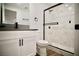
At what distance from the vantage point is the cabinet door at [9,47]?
3.48 ft

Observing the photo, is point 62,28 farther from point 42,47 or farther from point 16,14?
point 16,14

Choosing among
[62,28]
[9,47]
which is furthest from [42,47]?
[9,47]

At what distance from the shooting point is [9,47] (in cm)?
113

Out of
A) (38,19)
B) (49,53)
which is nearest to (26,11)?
(38,19)

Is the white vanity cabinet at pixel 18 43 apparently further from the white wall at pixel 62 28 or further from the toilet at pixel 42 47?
the white wall at pixel 62 28

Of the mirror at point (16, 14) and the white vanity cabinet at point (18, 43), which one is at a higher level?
the mirror at point (16, 14)

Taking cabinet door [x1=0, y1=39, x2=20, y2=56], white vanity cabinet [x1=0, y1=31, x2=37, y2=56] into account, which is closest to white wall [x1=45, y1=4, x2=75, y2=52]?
white vanity cabinet [x1=0, y1=31, x2=37, y2=56]

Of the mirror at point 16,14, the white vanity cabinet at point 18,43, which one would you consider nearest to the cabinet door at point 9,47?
the white vanity cabinet at point 18,43

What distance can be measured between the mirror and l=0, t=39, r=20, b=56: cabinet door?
0.30 metres

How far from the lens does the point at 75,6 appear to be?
3.36 ft

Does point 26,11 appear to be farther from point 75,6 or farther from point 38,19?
point 75,6

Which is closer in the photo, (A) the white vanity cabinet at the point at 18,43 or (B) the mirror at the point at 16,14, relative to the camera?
(A) the white vanity cabinet at the point at 18,43

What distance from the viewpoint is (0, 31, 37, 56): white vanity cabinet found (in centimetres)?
108

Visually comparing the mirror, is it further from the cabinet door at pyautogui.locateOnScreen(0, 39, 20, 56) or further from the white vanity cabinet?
the cabinet door at pyautogui.locateOnScreen(0, 39, 20, 56)
